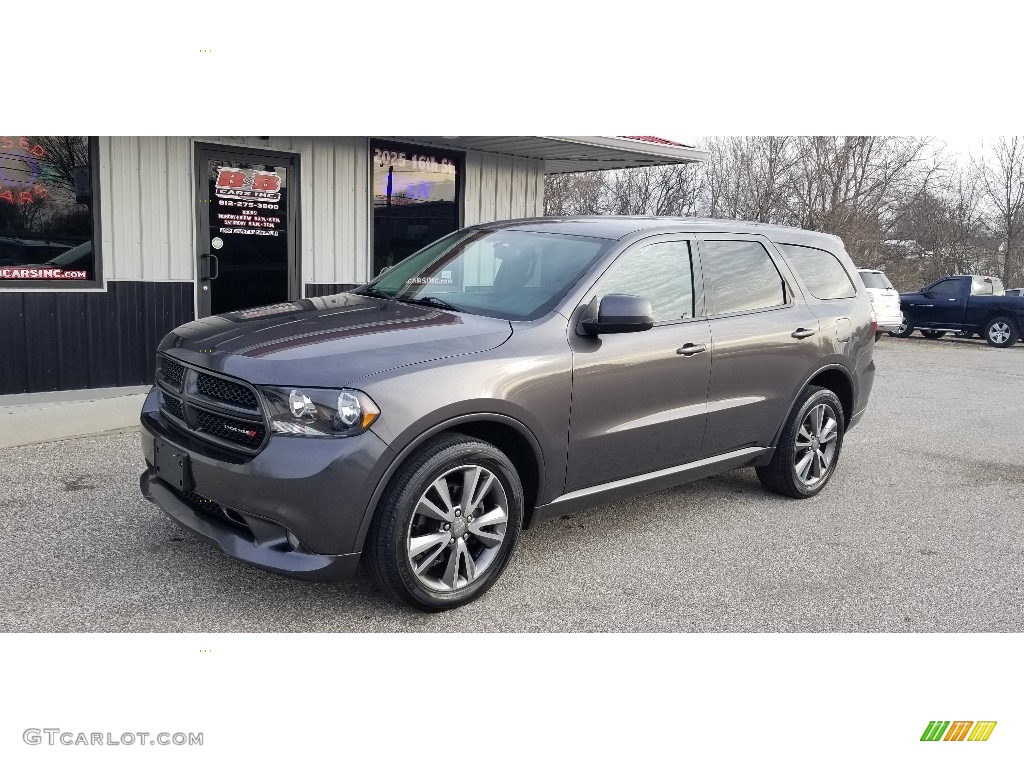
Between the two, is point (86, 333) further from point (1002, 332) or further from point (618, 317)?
point (1002, 332)

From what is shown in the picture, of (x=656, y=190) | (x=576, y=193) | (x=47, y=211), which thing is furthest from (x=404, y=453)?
(x=576, y=193)

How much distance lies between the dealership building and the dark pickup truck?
12561 millimetres

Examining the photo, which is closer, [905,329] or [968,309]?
[968,309]

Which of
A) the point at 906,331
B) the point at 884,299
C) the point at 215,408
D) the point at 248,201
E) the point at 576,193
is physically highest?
the point at 576,193

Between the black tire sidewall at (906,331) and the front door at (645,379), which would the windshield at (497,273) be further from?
the black tire sidewall at (906,331)

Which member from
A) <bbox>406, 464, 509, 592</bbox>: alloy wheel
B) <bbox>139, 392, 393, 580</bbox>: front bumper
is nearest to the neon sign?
<bbox>139, 392, 393, 580</bbox>: front bumper

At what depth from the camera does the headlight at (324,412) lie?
133 inches

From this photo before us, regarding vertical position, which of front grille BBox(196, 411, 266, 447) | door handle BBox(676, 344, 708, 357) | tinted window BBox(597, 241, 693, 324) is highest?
tinted window BBox(597, 241, 693, 324)

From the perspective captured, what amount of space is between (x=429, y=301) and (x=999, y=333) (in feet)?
65.4

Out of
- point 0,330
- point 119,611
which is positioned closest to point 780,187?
point 0,330

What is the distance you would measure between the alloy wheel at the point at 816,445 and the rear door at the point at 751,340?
11.9 inches

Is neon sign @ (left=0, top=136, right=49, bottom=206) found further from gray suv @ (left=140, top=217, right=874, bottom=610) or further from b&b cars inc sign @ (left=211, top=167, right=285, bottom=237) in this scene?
gray suv @ (left=140, top=217, right=874, bottom=610)

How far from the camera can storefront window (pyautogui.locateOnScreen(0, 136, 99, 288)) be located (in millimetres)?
7680
